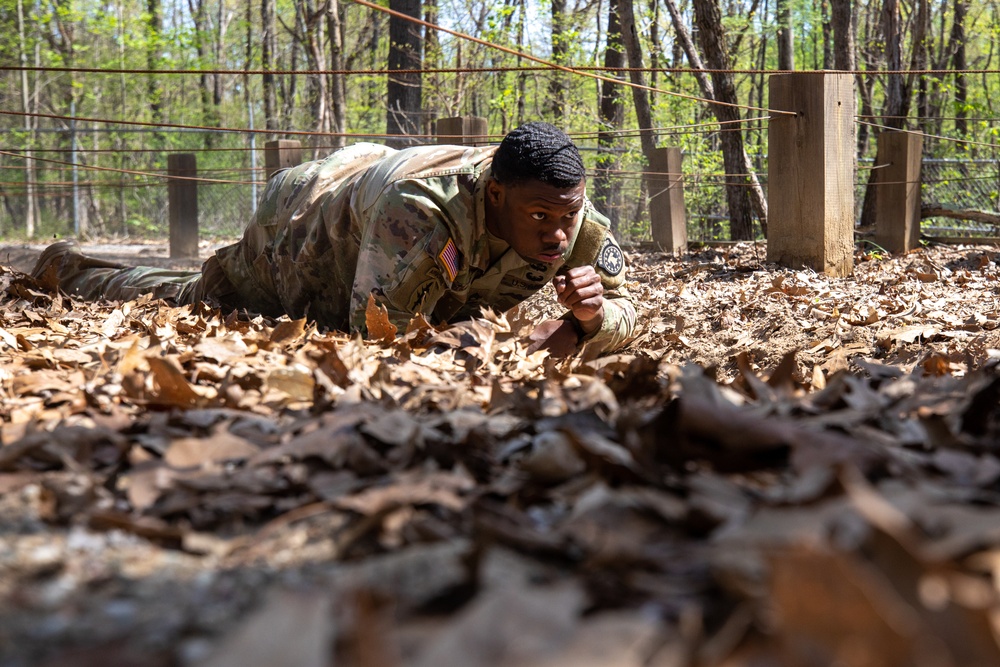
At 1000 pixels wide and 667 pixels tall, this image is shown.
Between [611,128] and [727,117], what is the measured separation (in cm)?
582

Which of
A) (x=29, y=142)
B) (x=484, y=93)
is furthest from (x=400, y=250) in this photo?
(x=29, y=142)

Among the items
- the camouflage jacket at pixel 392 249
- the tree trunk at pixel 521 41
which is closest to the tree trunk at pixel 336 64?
the tree trunk at pixel 521 41

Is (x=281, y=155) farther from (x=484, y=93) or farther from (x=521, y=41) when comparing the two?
(x=484, y=93)

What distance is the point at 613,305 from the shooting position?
3.57 metres

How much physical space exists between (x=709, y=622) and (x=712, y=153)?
10.6 meters

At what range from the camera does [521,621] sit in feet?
2.91

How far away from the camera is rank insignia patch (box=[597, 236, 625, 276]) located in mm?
3807

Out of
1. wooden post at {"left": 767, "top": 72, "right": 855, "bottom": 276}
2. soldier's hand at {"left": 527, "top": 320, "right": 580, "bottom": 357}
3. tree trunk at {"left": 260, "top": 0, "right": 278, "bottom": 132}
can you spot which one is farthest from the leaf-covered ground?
tree trunk at {"left": 260, "top": 0, "right": 278, "bottom": 132}

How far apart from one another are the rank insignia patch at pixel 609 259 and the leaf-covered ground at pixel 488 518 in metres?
1.63

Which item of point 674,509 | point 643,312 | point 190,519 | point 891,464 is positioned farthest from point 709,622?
point 643,312

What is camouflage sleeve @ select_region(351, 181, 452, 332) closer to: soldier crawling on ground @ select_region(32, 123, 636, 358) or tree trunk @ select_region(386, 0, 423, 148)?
soldier crawling on ground @ select_region(32, 123, 636, 358)

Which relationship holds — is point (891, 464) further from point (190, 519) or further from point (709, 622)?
point (190, 519)

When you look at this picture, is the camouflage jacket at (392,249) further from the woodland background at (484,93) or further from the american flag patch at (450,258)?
the woodland background at (484,93)

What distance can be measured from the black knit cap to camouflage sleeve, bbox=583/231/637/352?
55 cm
